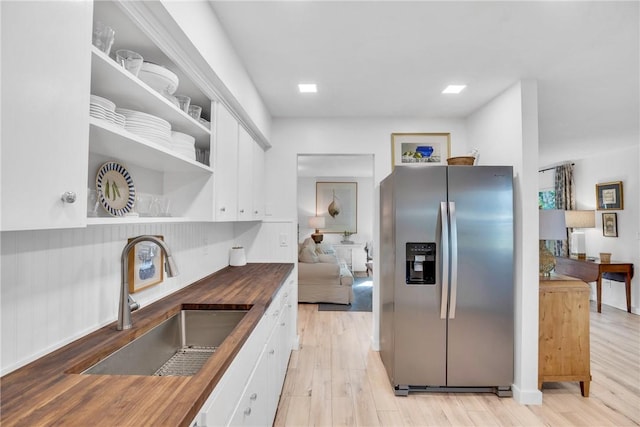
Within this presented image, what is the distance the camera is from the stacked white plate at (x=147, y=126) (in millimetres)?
1202

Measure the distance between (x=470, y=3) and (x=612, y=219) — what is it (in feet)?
17.0

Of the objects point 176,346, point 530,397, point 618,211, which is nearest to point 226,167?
point 176,346

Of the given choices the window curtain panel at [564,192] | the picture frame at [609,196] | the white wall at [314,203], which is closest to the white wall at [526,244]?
the picture frame at [609,196]

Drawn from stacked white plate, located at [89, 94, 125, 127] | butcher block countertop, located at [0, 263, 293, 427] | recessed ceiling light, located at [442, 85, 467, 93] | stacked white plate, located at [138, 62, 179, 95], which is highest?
recessed ceiling light, located at [442, 85, 467, 93]

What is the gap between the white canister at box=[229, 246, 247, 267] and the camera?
300cm

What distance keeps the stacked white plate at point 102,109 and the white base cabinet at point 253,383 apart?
96 centimetres

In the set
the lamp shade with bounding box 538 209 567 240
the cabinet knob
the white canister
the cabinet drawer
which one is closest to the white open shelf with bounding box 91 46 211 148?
the cabinet knob

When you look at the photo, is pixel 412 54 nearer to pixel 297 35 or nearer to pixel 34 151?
pixel 297 35

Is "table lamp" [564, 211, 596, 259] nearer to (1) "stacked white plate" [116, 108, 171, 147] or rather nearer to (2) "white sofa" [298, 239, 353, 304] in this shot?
(2) "white sofa" [298, 239, 353, 304]

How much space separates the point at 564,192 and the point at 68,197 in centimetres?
713

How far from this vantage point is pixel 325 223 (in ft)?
25.3

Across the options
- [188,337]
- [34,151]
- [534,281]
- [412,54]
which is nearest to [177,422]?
[34,151]

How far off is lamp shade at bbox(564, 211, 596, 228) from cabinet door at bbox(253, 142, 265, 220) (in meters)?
5.10

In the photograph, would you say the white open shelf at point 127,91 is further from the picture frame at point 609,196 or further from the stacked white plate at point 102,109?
the picture frame at point 609,196
